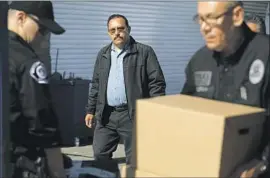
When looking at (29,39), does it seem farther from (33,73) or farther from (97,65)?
(97,65)

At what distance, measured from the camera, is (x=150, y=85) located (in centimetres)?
493

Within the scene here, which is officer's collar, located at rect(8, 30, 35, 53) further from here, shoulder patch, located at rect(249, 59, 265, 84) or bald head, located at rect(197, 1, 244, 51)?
shoulder patch, located at rect(249, 59, 265, 84)

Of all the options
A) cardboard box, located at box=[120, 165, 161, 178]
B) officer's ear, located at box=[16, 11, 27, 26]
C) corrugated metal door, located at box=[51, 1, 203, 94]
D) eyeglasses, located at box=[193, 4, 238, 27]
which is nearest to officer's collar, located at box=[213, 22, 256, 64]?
eyeglasses, located at box=[193, 4, 238, 27]

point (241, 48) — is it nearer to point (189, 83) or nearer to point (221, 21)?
point (221, 21)

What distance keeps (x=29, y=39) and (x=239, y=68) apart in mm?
1077

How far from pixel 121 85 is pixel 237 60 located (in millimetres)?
2296

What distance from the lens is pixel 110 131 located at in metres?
4.95

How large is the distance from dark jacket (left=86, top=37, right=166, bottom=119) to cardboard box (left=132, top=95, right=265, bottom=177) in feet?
6.79

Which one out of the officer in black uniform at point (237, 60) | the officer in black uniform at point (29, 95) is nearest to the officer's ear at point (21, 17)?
the officer in black uniform at point (29, 95)

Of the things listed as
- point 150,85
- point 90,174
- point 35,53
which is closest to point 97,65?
point 150,85

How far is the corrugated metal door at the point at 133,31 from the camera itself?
7004mm

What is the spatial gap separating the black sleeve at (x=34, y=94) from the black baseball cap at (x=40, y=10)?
0.22 metres

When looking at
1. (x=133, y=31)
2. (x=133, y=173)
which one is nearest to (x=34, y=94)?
(x=133, y=173)

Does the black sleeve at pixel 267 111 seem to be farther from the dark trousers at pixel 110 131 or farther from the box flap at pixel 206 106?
the dark trousers at pixel 110 131
